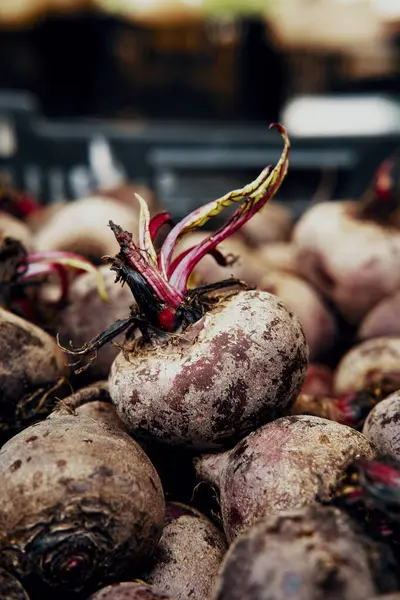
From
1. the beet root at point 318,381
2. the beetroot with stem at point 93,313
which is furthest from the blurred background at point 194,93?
the beetroot with stem at point 93,313

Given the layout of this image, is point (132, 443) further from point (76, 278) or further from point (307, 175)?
point (307, 175)

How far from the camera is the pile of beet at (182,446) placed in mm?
1335

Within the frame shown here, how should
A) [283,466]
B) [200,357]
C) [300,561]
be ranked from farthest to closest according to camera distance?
1. [200,357]
2. [283,466]
3. [300,561]

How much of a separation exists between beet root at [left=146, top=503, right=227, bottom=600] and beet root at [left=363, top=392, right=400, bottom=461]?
0.45m

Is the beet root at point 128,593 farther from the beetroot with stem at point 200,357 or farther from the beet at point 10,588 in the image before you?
the beetroot with stem at point 200,357

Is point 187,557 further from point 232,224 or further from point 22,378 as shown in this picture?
point 232,224

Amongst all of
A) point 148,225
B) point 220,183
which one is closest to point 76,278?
point 148,225

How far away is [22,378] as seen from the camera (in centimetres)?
201

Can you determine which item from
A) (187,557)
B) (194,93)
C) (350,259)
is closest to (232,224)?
(187,557)

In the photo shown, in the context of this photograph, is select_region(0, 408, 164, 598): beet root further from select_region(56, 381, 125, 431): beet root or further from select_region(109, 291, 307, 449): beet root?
select_region(56, 381, 125, 431): beet root

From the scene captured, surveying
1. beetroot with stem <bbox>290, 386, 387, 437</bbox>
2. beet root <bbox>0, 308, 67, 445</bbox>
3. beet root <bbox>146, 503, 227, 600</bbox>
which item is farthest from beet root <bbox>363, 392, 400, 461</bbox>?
beet root <bbox>0, 308, 67, 445</bbox>

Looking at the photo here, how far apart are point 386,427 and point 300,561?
64 centimetres

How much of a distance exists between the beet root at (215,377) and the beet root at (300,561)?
416 mm

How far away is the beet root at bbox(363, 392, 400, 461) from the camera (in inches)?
70.0
